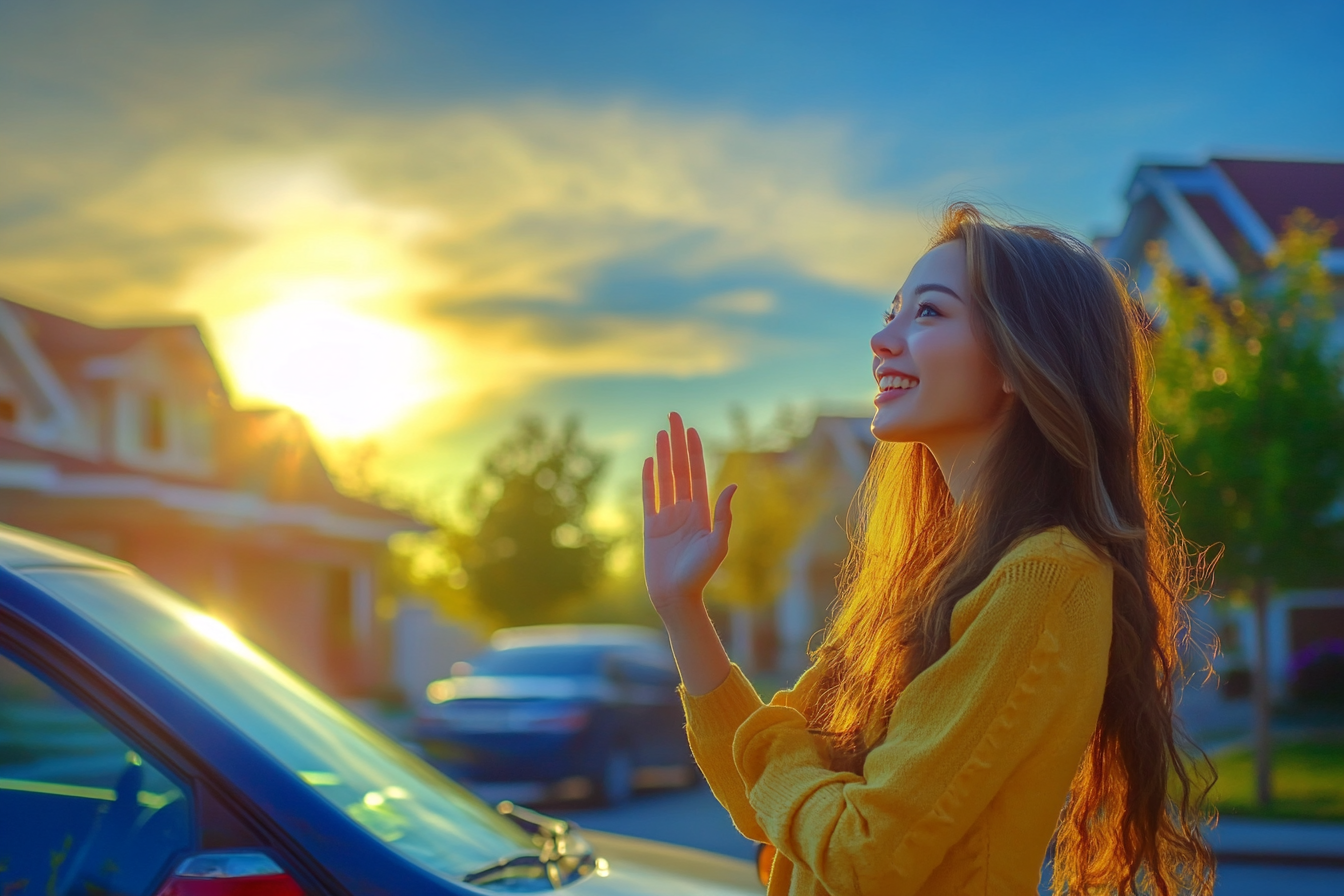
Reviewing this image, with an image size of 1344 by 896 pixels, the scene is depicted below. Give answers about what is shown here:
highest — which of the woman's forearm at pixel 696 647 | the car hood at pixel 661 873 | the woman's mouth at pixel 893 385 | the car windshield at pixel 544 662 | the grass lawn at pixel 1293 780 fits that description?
the woman's mouth at pixel 893 385

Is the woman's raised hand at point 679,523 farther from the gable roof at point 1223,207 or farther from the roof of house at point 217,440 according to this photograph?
the gable roof at point 1223,207

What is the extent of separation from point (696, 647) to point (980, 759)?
0.54m

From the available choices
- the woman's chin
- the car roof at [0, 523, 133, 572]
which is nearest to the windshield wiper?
the car roof at [0, 523, 133, 572]

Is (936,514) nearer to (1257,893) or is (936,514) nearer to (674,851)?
(674,851)

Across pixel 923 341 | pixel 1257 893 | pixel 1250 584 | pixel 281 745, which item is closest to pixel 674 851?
pixel 281 745

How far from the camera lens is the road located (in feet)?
28.2

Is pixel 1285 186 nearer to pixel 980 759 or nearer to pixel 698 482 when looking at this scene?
pixel 698 482

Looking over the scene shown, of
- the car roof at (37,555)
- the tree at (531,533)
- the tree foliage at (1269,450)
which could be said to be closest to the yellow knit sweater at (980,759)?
the car roof at (37,555)

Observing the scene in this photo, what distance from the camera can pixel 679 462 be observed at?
7.28 ft

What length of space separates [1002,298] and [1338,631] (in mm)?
21957

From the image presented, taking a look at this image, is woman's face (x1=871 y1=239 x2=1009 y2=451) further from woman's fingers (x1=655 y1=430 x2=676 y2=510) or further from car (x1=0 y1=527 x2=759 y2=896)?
car (x1=0 y1=527 x2=759 y2=896)

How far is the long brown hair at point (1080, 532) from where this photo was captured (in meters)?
1.92

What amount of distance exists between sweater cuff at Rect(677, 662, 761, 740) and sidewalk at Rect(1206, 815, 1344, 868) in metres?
8.39

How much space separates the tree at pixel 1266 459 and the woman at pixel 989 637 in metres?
9.82
